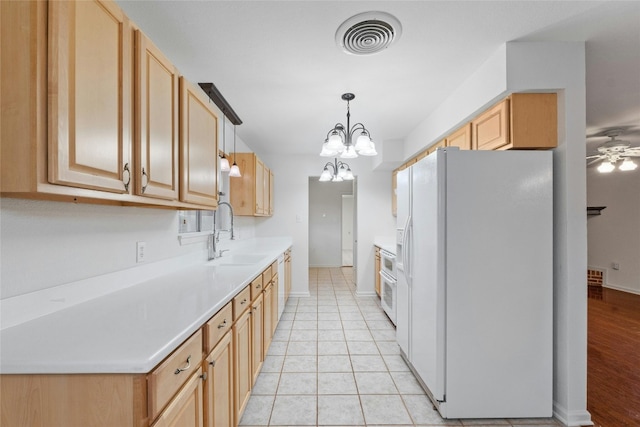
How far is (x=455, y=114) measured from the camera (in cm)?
248

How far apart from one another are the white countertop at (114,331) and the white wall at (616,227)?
669 centimetres

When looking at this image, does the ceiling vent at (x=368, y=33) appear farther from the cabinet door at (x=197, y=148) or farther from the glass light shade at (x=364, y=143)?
the cabinet door at (x=197, y=148)

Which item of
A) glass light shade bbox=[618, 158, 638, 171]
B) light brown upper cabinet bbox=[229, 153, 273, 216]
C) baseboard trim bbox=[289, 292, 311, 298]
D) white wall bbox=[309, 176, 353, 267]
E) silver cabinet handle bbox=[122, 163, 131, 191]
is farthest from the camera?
white wall bbox=[309, 176, 353, 267]

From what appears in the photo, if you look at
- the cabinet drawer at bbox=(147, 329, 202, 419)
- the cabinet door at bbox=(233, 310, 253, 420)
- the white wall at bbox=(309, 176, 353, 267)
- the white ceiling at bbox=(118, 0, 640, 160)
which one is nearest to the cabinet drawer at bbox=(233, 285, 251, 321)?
the cabinet door at bbox=(233, 310, 253, 420)

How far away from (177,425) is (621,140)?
586cm

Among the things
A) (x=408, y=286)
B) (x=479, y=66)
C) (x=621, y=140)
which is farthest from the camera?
(x=621, y=140)

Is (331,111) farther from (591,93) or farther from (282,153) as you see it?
(591,93)

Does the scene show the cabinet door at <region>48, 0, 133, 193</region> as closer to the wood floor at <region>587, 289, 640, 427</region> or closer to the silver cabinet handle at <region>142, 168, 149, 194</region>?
the silver cabinet handle at <region>142, 168, 149, 194</region>

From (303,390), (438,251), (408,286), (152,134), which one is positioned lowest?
(303,390)

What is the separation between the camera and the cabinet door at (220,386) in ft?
3.95

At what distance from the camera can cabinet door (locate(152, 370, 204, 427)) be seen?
892mm

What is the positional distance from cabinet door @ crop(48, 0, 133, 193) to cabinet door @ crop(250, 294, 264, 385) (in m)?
1.26

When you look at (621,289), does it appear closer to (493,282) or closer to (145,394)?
(493,282)

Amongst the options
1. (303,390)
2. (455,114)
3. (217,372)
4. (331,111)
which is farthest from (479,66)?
(303,390)
